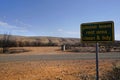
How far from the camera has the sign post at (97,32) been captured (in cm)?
681

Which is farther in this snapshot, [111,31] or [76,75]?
[76,75]

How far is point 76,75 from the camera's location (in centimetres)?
1135

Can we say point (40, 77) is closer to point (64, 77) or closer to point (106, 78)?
point (64, 77)

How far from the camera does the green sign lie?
6.80m

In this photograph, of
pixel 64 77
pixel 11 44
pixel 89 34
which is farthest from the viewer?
pixel 11 44

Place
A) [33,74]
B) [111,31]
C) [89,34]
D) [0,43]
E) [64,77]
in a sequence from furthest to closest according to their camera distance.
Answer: [0,43], [33,74], [64,77], [89,34], [111,31]

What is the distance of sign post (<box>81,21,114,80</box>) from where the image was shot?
681 cm

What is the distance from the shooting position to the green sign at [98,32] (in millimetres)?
6805

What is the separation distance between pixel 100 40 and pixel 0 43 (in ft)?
145

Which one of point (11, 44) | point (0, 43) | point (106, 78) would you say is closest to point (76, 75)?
point (106, 78)

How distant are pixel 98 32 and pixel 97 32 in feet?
0.12

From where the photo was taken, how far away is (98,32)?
7004 millimetres

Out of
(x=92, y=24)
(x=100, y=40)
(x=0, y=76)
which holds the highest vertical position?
(x=92, y=24)

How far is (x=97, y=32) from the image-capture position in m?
7.02
